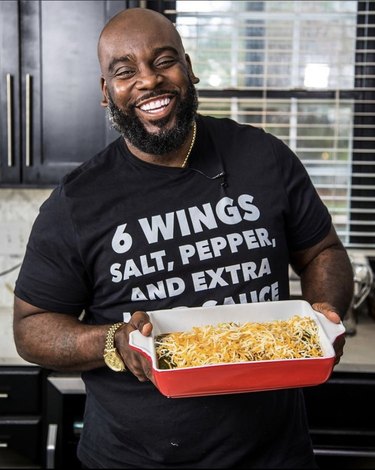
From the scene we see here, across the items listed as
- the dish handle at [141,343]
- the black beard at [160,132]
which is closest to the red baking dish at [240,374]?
the dish handle at [141,343]

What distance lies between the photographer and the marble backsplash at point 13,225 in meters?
2.86

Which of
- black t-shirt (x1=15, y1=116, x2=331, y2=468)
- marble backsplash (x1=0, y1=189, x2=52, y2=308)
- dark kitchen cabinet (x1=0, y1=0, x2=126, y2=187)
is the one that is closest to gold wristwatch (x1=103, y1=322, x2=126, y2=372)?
black t-shirt (x1=15, y1=116, x2=331, y2=468)

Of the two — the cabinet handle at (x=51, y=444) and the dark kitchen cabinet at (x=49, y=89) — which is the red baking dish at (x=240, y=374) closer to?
the cabinet handle at (x=51, y=444)

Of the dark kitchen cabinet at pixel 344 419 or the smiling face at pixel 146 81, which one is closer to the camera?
the smiling face at pixel 146 81

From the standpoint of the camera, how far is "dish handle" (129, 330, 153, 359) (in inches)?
47.2

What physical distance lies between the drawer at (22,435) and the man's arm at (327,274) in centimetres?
109

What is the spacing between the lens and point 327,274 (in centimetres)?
156

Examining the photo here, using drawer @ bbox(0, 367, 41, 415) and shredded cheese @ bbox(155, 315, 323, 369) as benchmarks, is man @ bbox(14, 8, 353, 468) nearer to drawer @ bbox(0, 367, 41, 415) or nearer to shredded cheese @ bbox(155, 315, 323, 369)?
shredded cheese @ bbox(155, 315, 323, 369)

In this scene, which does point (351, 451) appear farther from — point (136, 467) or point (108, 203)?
point (108, 203)

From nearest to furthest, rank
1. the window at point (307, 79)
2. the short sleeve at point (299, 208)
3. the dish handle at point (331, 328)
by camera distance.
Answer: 1. the dish handle at point (331, 328)
2. the short sleeve at point (299, 208)
3. the window at point (307, 79)

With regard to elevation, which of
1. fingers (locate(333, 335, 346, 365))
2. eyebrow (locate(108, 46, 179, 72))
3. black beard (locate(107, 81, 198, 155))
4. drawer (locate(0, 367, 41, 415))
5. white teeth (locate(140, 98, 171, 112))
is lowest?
drawer (locate(0, 367, 41, 415))

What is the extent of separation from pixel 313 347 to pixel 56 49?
5.02ft

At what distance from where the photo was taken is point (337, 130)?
2.79 meters

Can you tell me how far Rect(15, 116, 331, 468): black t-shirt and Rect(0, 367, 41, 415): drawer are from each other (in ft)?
2.54
